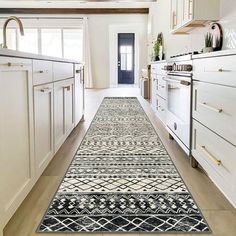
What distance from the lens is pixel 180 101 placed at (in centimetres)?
323

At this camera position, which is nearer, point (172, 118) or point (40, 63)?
point (40, 63)

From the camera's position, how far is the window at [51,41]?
41.4 ft

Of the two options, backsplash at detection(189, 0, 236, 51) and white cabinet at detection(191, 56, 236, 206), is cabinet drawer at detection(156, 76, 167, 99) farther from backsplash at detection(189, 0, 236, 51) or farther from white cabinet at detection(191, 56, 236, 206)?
white cabinet at detection(191, 56, 236, 206)

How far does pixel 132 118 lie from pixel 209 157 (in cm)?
316

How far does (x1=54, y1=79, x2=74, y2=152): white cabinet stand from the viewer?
9.67ft

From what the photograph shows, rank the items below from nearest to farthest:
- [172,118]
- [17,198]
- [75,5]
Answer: [17,198]
[172,118]
[75,5]

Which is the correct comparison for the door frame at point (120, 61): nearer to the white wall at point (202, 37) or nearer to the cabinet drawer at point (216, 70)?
the white wall at point (202, 37)

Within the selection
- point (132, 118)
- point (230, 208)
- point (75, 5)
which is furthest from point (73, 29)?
point (230, 208)

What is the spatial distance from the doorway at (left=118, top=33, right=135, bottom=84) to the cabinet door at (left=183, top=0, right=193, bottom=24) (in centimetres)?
1237

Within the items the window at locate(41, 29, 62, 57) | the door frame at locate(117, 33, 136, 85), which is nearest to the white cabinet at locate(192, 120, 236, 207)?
the window at locate(41, 29, 62, 57)

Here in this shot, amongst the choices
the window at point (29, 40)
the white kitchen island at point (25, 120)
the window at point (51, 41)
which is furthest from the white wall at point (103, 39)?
the white kitchen island at point (25, 120)

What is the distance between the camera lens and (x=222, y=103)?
1.97m

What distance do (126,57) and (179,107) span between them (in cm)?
1361

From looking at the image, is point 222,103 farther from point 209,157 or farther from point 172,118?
point 172,118
